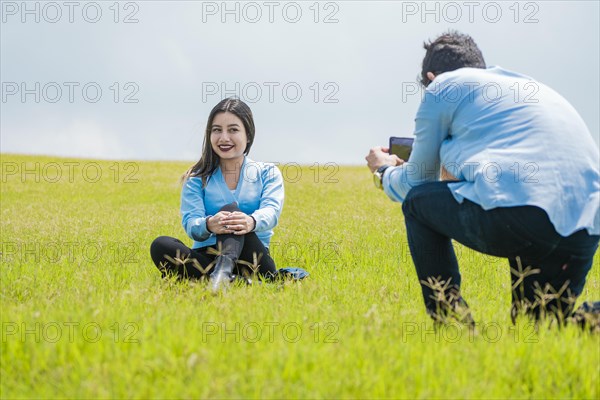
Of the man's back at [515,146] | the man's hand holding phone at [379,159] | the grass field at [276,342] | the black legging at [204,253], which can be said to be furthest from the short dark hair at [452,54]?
the black legging at [204,253]

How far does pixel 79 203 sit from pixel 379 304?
1544 cm

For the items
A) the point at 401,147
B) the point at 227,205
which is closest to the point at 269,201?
the point at 227,205

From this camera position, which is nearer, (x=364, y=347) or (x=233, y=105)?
→ (x=364, y=347)

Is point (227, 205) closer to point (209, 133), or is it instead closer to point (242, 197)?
point (242, 197)

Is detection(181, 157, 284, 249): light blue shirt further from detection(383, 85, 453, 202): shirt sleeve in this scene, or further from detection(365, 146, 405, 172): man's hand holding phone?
detection(383, 85, 453, 202): shirt sleeve

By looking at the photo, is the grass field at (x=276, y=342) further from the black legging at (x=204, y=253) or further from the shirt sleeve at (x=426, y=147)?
the shirt sleeve at (x=426, y=147)

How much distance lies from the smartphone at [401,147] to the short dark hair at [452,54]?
23.6 inches

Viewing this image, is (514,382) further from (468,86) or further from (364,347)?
(468,86)

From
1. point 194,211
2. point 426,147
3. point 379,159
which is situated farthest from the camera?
point 194,211

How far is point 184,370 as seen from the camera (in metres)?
3.34

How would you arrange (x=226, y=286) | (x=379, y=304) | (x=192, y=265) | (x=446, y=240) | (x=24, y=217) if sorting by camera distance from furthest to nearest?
1. (x=24, y=217)
2. (x=192, y=265)
3. (x=226, y=286)
4. (x=379, y=304)
5. (x=446, y=240)

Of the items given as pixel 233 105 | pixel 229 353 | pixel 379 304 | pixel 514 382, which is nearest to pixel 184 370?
pixel 229 353

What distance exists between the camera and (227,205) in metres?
6.11

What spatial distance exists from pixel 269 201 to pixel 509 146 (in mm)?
3050
